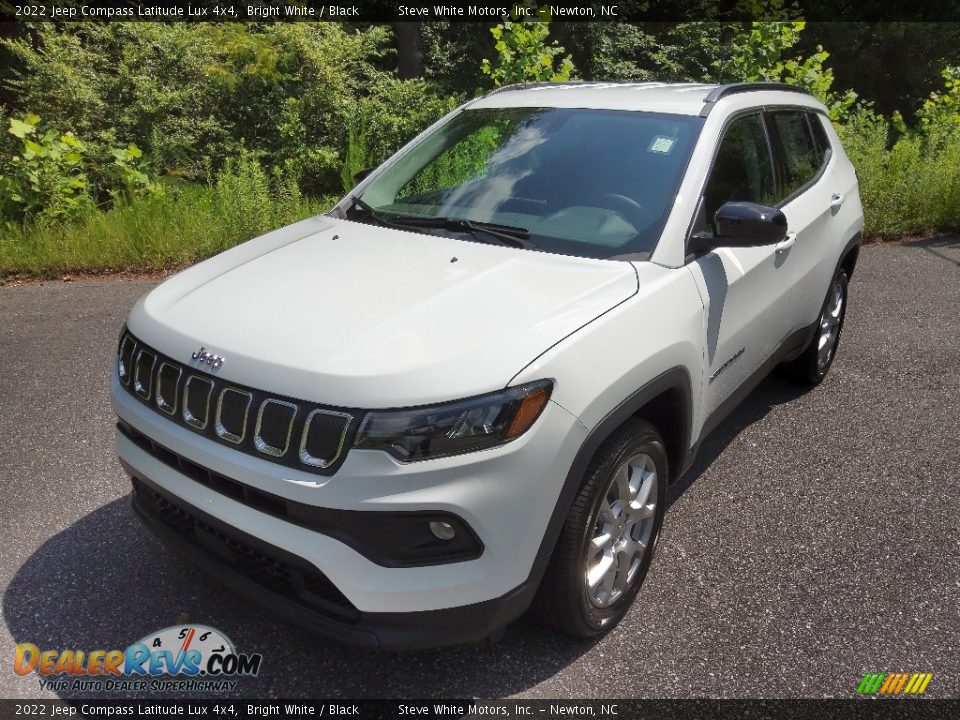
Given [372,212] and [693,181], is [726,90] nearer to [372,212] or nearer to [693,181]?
[693,181]

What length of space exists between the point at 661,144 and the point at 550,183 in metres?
0.49

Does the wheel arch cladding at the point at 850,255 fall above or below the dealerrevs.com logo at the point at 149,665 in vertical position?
above

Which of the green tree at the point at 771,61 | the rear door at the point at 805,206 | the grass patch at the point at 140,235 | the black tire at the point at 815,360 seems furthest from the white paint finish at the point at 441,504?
the green tree at the point at 771,61

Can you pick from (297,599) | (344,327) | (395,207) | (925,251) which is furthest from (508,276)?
(925,251)

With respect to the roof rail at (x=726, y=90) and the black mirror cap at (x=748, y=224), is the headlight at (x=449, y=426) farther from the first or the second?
the roof rail at (x=726, y=90)

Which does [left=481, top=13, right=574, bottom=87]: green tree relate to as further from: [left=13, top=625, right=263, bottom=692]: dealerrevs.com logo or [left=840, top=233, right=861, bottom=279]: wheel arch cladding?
[left=13, top=625, right=263, bottom=692]: dealerrevs.com logo

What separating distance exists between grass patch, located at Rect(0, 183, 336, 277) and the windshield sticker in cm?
506

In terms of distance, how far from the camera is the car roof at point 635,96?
138 inches

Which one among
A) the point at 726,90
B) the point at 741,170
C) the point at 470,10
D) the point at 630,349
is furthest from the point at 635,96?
the point at 470,10

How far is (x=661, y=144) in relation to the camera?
3303 millimetres

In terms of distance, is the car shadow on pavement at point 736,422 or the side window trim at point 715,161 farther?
the car shadow on pavement at point 736,422

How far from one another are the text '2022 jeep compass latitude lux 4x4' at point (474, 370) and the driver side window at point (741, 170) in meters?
0.02

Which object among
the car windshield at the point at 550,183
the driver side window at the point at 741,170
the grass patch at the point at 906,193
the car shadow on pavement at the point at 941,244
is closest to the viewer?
the car windshield at the point at 550,183

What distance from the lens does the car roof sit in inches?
138
